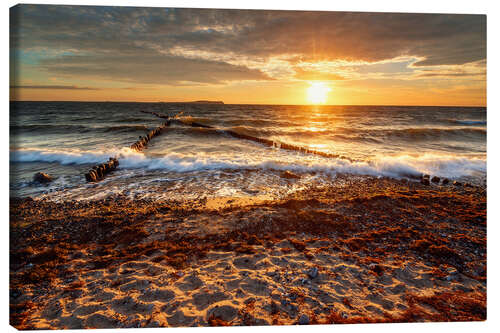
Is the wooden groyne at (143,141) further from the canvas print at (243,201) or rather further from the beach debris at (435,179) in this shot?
the beach debris at (435,179)

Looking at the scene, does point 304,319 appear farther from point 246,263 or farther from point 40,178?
point 40,178

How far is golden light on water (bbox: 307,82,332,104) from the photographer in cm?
502

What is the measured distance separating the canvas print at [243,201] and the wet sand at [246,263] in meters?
0.02

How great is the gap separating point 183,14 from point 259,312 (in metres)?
4.61

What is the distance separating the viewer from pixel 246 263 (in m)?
2.84

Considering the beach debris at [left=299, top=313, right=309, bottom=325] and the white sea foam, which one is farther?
the white sea foam

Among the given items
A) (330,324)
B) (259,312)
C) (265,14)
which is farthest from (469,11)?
(259,312)

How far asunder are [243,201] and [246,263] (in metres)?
1.95

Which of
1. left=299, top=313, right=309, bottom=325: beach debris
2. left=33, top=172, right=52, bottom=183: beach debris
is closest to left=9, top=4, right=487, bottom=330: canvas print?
left=299, top=313, right=309, bottom=325: beach debris

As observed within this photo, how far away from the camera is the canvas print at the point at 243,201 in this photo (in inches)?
93.4

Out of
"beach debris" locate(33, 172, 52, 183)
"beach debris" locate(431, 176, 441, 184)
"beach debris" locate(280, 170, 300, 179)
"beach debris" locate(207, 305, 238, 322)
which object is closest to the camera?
"beach debris" locate(207, 305, 238, 322)

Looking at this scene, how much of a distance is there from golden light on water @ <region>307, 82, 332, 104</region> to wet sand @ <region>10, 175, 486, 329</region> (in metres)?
2.71

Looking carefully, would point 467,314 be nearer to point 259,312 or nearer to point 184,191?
point 259,312

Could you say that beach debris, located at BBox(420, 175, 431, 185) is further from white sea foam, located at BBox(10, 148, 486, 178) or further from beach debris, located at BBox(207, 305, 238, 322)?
beach debris, located at BBox(207, 305, 238, 322)
